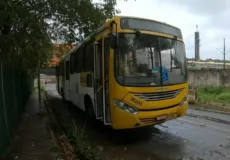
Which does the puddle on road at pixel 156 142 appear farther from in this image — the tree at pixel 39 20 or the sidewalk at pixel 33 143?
the tree at pixel 39 20

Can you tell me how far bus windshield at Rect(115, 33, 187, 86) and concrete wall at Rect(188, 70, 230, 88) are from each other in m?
19.5

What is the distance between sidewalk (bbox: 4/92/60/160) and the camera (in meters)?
7.81

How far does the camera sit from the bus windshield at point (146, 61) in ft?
30.0

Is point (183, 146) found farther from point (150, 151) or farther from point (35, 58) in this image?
point (35, 58)

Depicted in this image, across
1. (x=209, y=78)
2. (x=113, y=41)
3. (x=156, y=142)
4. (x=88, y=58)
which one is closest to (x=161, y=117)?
(x=156, y=142)

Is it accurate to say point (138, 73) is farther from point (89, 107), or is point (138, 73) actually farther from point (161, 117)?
point (89, 107)

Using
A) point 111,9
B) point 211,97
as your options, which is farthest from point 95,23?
point 211,97

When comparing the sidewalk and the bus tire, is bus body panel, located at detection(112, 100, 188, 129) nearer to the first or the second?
the sidewalk

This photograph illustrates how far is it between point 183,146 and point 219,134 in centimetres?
218

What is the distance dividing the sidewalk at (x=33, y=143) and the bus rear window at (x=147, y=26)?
12.1 feet

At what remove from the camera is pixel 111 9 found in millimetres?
13383

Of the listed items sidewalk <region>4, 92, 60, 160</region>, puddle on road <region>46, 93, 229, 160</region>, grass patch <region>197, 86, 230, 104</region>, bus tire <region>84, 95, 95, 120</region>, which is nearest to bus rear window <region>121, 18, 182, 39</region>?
puddle on road <region>46, 93, 229, 160</region>

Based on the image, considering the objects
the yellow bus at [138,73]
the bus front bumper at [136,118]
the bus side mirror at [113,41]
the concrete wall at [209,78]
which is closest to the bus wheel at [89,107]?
the yellow bus at [138,73]

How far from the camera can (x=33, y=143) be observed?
9.20 m
